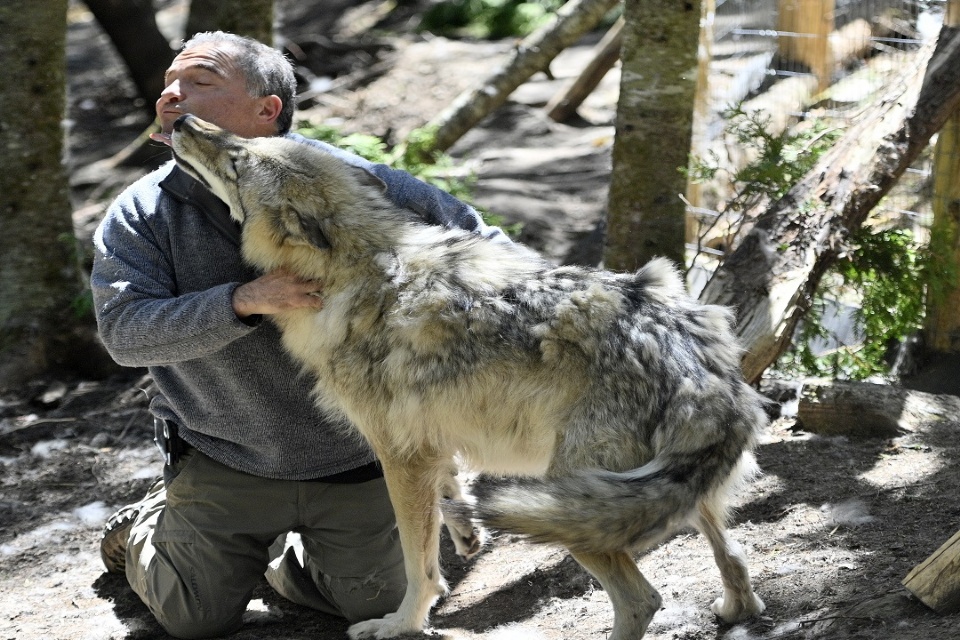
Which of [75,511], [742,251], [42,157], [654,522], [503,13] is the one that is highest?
[503,13]

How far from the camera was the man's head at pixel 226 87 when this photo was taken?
3.63 metres

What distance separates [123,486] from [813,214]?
12.6ft

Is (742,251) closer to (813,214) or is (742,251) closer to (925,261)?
(813,214)

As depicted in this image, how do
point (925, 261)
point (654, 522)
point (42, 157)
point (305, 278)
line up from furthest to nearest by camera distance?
point (42, 157), point (925, 261), point (305, 278), point (654, 522)

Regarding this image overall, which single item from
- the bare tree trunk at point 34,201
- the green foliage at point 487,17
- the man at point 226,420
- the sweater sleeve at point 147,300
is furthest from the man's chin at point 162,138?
the green foliage at point 487,17

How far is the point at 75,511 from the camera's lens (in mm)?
4742

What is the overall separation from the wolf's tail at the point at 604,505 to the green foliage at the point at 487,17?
1268cm

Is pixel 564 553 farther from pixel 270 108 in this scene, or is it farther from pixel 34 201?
pixel 34 201

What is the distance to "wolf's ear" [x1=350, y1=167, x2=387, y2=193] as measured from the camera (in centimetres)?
350

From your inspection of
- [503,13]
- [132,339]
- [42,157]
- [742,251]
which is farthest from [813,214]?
[503,13]

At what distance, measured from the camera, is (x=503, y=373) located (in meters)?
3.08

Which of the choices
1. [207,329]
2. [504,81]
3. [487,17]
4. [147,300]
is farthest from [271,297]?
[487,17]

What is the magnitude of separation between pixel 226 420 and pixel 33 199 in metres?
3.41

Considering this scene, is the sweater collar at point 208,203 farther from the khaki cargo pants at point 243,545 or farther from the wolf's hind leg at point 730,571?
the wolf's hind leg at point 730,571
